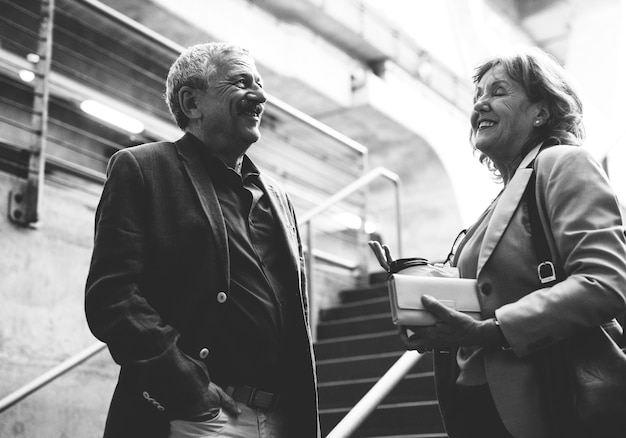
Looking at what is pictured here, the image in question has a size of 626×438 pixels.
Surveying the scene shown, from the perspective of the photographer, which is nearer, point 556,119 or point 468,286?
point 468,286

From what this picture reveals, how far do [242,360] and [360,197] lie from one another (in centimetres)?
604

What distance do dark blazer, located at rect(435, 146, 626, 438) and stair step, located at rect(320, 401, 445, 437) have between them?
2584 millimetres

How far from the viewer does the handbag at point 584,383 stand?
152cm

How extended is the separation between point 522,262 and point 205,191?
2.53ft

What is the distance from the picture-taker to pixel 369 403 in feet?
8.91

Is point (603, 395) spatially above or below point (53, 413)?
above

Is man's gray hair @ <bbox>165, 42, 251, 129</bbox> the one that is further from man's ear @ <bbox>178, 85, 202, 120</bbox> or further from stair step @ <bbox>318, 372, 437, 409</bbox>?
stair step @ <bbox>318, 372, 437, 409</bbox>

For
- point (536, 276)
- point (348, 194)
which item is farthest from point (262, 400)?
point (348, 194)

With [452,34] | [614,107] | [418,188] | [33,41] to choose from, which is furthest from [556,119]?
[614,107]

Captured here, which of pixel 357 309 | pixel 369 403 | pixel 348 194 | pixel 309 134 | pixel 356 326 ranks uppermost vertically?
pixel 309 134

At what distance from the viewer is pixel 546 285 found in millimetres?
1676

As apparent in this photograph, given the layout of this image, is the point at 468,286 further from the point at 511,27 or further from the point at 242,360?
the point at 511,27

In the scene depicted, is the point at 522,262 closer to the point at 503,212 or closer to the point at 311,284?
the point at 503,212

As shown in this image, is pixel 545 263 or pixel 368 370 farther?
pixel 368 370
